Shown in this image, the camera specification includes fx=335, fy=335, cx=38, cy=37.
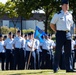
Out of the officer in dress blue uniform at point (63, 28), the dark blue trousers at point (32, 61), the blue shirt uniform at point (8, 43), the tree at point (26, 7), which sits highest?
the tree at point (26, 7)

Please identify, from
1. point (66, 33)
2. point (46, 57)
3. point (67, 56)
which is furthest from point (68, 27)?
point (46, 57)

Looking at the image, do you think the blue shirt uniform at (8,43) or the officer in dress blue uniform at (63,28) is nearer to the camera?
the officer in dress blue uniform at (63,28)

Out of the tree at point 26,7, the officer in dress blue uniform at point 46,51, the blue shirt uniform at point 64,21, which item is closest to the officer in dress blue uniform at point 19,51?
the officer in dress blue uniform at point 46,51

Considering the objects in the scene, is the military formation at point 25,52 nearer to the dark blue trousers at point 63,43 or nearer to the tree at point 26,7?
the dark blue trousers at point 63,43

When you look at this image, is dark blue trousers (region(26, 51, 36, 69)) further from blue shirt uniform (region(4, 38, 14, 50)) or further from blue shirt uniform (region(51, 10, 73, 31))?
blue shirt uniform (region(51, 10, 73, 31))

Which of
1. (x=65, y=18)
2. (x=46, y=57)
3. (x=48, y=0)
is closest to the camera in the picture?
(x=65, y=18)

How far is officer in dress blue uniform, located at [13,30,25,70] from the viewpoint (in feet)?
46.9

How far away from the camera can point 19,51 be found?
1462cm

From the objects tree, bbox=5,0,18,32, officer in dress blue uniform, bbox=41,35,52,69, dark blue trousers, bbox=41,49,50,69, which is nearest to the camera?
officer in dress blue uniform, bbox=41,35,52,69

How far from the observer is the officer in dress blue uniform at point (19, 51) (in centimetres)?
1428

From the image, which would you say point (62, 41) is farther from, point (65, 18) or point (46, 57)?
point (46, 57)

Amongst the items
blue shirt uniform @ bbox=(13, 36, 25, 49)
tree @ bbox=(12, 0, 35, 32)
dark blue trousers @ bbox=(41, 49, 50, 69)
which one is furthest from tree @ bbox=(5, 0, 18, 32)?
blue shirt uniform @ bbox=(13, 36, 25, 49)

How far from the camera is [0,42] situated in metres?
14.5

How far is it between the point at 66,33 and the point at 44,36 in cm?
654
